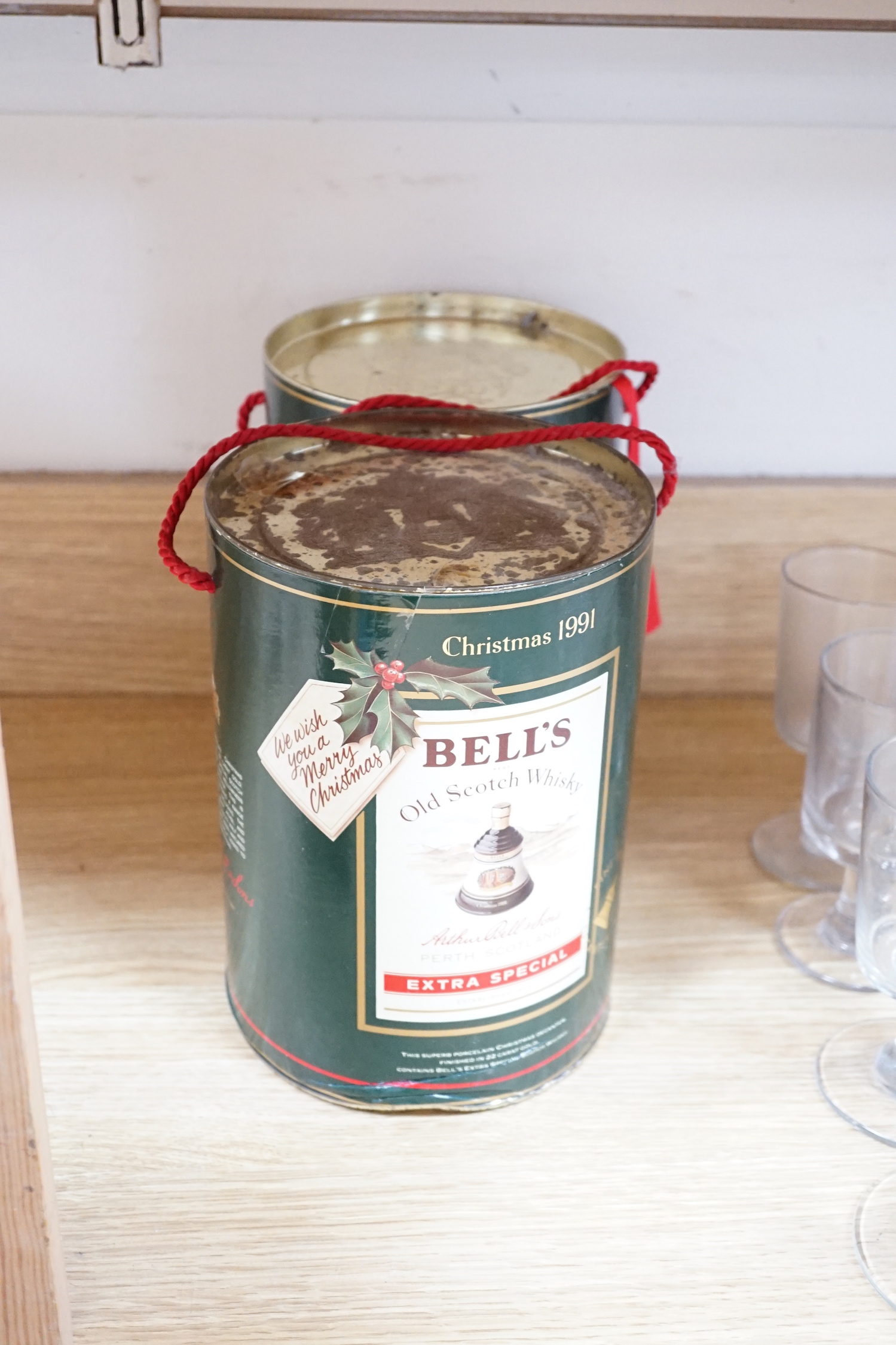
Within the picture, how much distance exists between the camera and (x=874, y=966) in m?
0.58

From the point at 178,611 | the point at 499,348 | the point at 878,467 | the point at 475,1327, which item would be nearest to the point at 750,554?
the point at 878,467

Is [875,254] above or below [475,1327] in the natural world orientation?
above

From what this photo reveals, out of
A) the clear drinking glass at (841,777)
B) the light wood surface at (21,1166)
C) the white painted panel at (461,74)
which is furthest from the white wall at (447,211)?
the light wood surface at (21,1166)

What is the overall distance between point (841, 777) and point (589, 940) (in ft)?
0.58

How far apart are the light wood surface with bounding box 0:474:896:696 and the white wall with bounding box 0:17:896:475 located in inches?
1.5

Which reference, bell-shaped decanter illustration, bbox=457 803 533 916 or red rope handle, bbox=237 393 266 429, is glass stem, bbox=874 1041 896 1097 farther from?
red rope handle, bbox=237 393 266 429

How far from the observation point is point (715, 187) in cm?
80

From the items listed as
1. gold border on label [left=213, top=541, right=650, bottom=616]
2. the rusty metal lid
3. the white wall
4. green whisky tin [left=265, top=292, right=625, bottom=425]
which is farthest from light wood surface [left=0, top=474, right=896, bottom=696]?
gold border on label [left=213, top=541, right=650, bottom=616]

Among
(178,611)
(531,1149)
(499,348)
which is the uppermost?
(499,348)

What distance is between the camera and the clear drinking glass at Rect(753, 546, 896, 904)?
0.77 metres

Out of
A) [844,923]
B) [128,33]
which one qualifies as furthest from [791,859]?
[128,33]

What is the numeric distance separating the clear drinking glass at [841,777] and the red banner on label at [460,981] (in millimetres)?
200

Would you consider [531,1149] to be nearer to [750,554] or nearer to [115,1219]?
[115,1219]

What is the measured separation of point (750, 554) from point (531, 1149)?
0.44m
